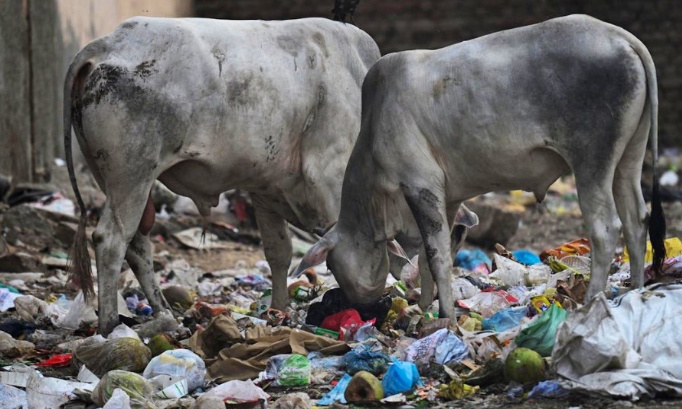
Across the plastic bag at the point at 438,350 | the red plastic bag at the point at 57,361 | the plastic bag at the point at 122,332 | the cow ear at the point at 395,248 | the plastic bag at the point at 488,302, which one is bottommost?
the red plastic bag at the point at 57,361

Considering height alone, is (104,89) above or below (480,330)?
above

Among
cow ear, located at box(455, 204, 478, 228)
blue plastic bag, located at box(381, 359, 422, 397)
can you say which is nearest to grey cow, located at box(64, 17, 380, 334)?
cow ear, located at box(455, 204, 478, 228)

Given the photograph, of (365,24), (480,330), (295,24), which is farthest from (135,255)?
(365,24)

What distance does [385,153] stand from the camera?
6453 millimetres

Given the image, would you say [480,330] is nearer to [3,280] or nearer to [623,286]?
[623,286]

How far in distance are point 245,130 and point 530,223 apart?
7.08 meters

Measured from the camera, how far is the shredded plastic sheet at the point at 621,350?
497cm

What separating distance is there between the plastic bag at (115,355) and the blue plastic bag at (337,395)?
1142 mm

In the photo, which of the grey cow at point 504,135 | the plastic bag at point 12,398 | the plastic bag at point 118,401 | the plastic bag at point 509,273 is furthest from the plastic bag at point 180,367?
the plastic bag at point 509,273

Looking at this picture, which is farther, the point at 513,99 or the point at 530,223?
the point at 530,223

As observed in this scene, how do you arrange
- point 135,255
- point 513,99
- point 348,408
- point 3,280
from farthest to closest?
point 3,280
point 135,255
point 513,99
point 348,408

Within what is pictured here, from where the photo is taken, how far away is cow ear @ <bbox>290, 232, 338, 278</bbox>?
6.73 metres

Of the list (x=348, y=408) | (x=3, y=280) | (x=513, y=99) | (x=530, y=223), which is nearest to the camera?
(x=348, y=408)

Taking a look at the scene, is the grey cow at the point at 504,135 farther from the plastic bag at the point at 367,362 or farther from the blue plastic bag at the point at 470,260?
the blue plastic bag at the point at 470,260
